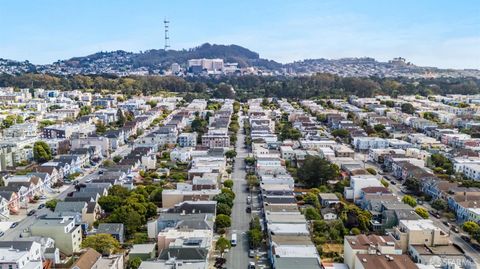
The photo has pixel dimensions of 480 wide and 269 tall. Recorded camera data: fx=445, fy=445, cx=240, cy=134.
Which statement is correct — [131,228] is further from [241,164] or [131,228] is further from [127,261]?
[241,164]

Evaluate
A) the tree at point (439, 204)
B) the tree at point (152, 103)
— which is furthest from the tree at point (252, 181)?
the tree at point (152, 103)

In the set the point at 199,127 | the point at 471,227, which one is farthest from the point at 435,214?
the point at 199,127

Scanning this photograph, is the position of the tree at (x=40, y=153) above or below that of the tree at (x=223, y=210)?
above

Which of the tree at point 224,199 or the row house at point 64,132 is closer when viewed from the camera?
the tree at point 224,199

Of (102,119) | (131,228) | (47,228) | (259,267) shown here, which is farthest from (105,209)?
(102,119)

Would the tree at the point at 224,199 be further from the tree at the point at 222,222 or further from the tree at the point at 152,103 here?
the tree at the point at 152,103

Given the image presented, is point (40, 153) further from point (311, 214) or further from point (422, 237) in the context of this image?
point (422, 237)
